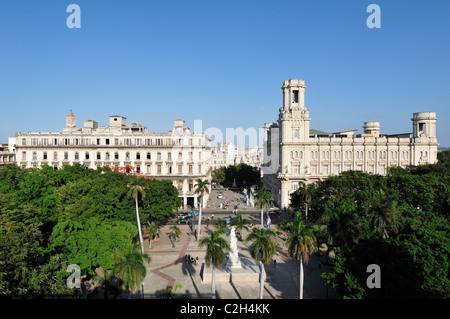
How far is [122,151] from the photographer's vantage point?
232 ft

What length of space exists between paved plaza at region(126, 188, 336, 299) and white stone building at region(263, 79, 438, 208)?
103 feet

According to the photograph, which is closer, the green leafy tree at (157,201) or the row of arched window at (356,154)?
the green leafy tree at (157,201)

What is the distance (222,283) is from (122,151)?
4614 cm

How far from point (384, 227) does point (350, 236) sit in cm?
341

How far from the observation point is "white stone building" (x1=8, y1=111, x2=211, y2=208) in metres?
70.4

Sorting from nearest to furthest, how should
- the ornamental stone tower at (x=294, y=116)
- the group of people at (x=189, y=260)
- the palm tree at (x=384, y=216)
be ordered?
the palm tree at (x=384, y=216) < the group of people at (x=189, y=260) < the ornamental stone tower at (x=294, y=116)

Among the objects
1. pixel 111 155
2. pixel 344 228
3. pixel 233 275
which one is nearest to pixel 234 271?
pixel 233 275

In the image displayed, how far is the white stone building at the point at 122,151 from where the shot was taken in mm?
70375

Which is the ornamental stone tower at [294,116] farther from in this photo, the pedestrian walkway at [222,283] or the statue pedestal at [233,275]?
the statue pedestal at [233,275]

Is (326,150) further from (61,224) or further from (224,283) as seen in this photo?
(61,224)

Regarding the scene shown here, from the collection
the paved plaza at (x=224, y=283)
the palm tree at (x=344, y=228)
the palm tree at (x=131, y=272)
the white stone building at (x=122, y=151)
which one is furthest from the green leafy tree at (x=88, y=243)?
the white stone building at (x=122, y=151)

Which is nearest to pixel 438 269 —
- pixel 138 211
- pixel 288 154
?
pixel 138 211
